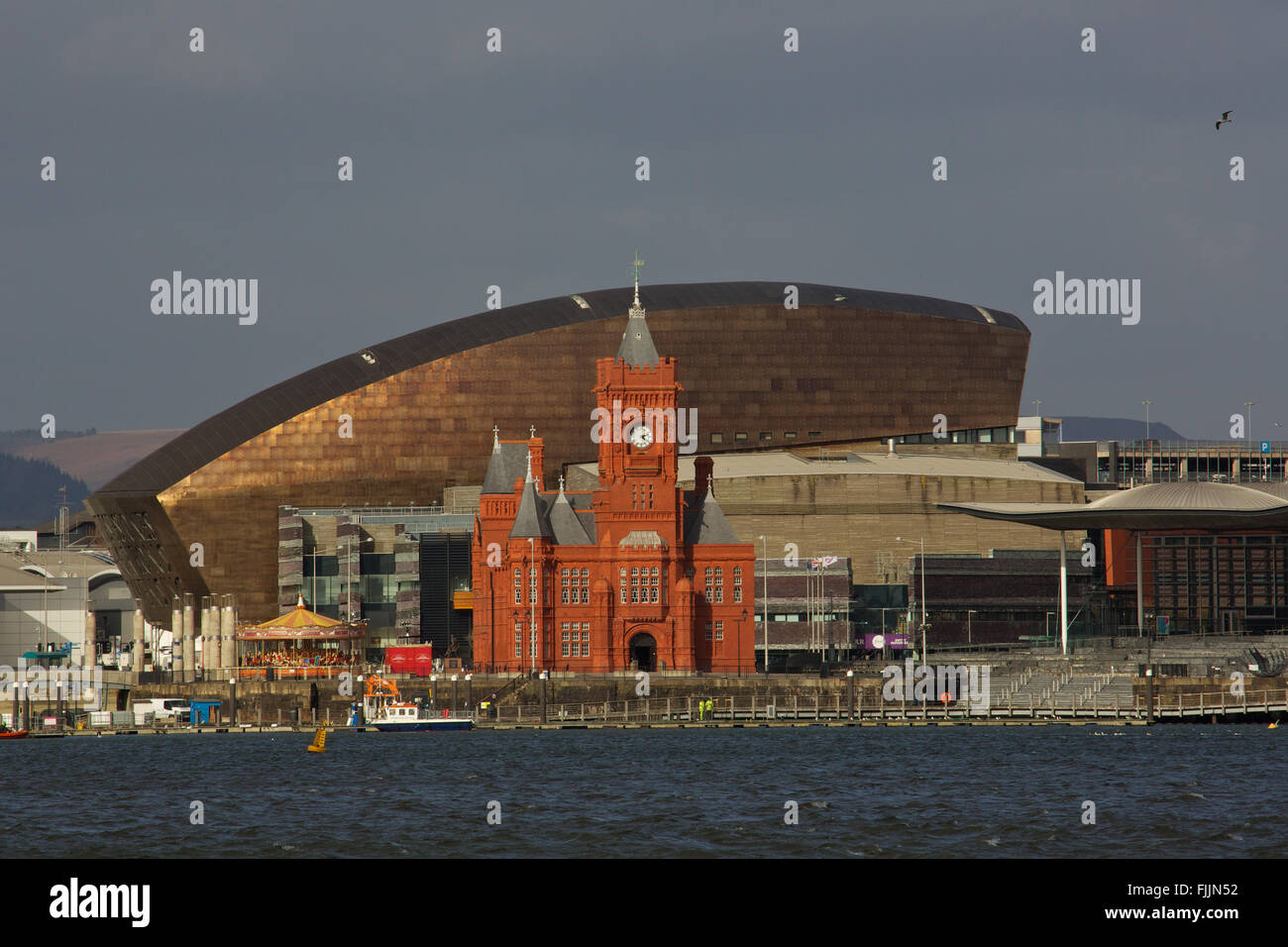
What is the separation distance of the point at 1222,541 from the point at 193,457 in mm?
84002

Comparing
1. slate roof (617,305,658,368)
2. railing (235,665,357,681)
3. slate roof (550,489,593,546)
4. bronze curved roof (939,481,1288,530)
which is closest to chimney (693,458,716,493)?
slate roof (617,305,658,368)

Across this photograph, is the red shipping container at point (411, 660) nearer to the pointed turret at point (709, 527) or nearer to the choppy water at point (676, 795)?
the pointed turret at point (709, 527)

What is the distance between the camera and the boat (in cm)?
11162

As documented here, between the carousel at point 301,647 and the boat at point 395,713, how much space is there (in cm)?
1204

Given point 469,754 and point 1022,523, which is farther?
point 1022,523

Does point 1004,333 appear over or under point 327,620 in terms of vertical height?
over

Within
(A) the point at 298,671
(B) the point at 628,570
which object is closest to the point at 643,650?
(B) the point at 628,570

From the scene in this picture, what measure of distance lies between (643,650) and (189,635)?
1932 inches

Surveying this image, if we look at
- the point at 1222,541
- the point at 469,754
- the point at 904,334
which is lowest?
the point at 469,754

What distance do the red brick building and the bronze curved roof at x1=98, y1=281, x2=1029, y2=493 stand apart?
1583 inches
